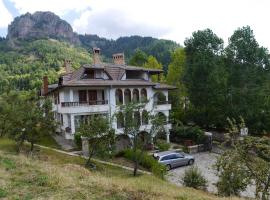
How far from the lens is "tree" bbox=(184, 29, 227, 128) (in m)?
39.5

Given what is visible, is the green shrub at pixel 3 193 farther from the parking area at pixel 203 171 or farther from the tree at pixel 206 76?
the tree at pixel 206 76

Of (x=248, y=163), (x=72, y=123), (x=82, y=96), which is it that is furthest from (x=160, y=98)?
(x=248, y=163)

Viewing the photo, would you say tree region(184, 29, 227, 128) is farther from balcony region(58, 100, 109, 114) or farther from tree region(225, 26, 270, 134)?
balcony region(58, 100, 109, 114)

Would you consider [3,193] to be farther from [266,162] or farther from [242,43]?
[242,43]

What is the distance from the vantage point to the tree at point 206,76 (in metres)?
39.5

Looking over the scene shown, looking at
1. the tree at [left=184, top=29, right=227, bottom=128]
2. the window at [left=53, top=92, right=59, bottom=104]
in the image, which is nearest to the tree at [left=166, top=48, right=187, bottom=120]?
the tree at [left=184, top=29, right=227, bottom=128]

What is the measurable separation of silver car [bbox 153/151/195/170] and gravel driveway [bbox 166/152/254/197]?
46 centimetres

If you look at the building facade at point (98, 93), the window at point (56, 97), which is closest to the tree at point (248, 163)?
the building facade at point (98, 93)

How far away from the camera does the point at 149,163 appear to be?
2586 centimetres

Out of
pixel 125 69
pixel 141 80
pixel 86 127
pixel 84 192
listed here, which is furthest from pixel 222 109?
pixel 84 192

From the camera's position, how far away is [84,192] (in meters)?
11.0

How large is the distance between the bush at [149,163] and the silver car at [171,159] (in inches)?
59.7

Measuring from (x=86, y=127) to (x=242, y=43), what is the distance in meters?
25.7

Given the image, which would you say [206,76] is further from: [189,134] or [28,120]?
[28,120]
